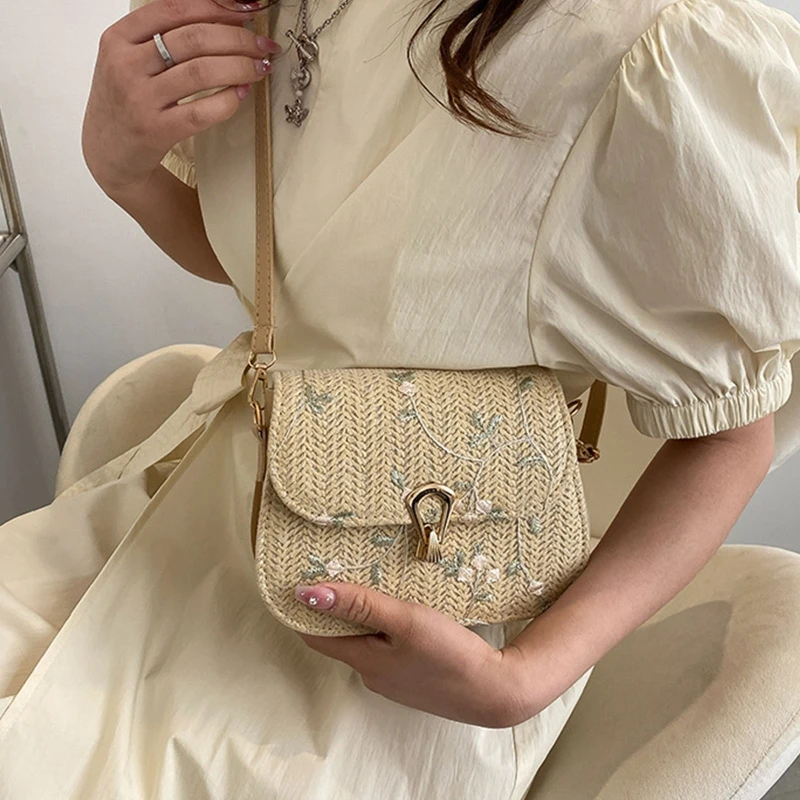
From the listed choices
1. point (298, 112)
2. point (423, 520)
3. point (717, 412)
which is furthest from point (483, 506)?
point (298, 112)

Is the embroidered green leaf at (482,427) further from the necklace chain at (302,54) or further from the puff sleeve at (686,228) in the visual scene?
the necklace chain at (302,54)

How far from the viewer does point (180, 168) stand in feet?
2.14

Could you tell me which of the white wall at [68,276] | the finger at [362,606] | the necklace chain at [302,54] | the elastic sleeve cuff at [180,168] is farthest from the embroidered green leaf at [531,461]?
the white wall at [68,276]

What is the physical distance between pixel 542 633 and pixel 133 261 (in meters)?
0.80

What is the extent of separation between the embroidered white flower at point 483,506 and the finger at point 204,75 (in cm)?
29

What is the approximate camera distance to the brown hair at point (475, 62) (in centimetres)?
42

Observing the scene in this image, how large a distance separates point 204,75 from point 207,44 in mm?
19

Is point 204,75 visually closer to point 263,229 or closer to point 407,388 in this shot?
point 263,229

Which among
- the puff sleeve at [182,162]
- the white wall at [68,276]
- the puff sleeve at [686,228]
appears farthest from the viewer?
the white wall at [68,276]

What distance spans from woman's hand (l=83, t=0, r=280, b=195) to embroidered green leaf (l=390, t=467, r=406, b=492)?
0.77 feet

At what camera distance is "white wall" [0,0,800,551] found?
0.94 metres

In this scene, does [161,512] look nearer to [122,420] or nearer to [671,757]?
[122,420]

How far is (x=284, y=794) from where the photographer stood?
479 millimetres

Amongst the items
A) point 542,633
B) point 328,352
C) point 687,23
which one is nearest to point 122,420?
point 328,352
